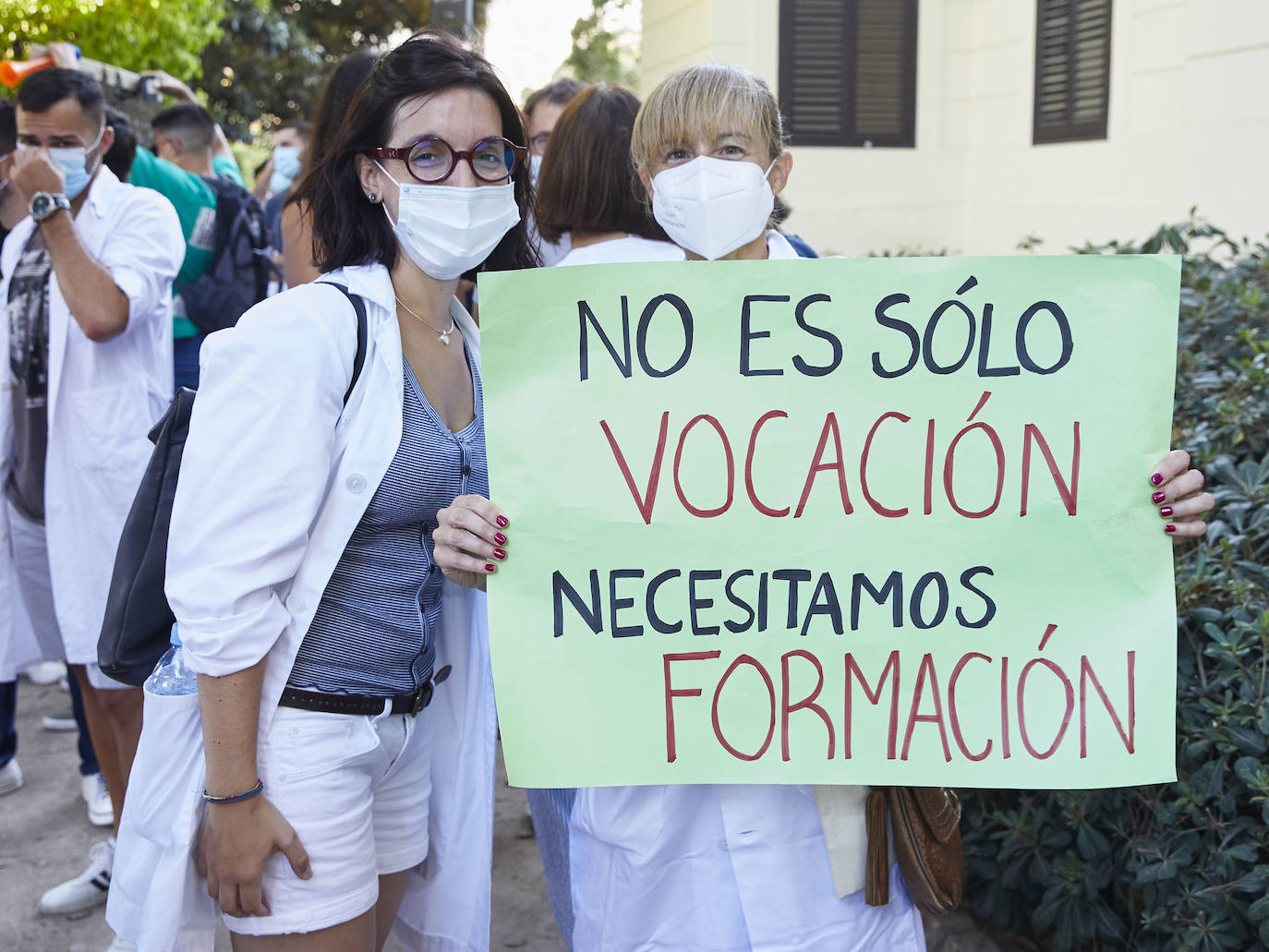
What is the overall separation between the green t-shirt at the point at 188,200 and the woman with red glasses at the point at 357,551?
8.10 feet

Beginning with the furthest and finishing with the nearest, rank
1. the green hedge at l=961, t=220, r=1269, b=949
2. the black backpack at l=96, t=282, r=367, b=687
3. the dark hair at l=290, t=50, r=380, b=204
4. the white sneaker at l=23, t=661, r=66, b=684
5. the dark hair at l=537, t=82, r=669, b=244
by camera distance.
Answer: the white sneaker at l=23, t=661, r=66, b=684
the dark hair at l=537, t=82, r=669, b=244
the green hedge at l=961, t=220, r=1269, b=949
the dark hair at l=290, t=50, r=380, b=204
the black backpack at l=96, t=282, r=367, b=687

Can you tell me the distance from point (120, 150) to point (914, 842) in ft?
10.3

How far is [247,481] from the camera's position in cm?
163

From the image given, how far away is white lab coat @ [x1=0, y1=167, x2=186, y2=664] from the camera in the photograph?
3.13 meters

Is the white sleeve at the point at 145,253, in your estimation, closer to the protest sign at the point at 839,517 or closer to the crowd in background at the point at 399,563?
the crowd in background at the point at 399,563

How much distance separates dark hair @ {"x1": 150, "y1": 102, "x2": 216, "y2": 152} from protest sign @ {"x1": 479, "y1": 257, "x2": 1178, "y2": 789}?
492 centimetres

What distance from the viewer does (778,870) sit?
5.67 feet

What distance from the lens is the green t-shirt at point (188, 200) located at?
168 inches

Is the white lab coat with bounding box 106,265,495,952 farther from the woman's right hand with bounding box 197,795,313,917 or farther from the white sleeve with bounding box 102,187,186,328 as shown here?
the white sleeve with bounding box 102,187,186,328

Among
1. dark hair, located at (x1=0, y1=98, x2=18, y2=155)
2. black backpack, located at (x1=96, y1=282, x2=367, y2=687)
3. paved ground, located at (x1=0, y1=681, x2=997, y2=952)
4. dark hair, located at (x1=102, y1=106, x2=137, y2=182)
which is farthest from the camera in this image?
dark hair, located at (x1=0, y1=98, x2=18, y2=155)

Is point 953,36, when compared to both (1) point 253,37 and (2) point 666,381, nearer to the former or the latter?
(2) point 666,381

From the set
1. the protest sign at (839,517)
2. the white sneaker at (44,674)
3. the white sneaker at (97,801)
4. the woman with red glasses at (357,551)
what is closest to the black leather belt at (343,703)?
the woman with red glasses at (357,551)

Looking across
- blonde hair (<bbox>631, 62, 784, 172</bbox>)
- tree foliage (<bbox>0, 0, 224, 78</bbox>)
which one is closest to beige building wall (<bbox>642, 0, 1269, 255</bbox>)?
blonde hair (<bbox>631, 62, 784, 172</bbox>)

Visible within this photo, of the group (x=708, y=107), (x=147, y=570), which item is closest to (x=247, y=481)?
(x=147, y=570)
